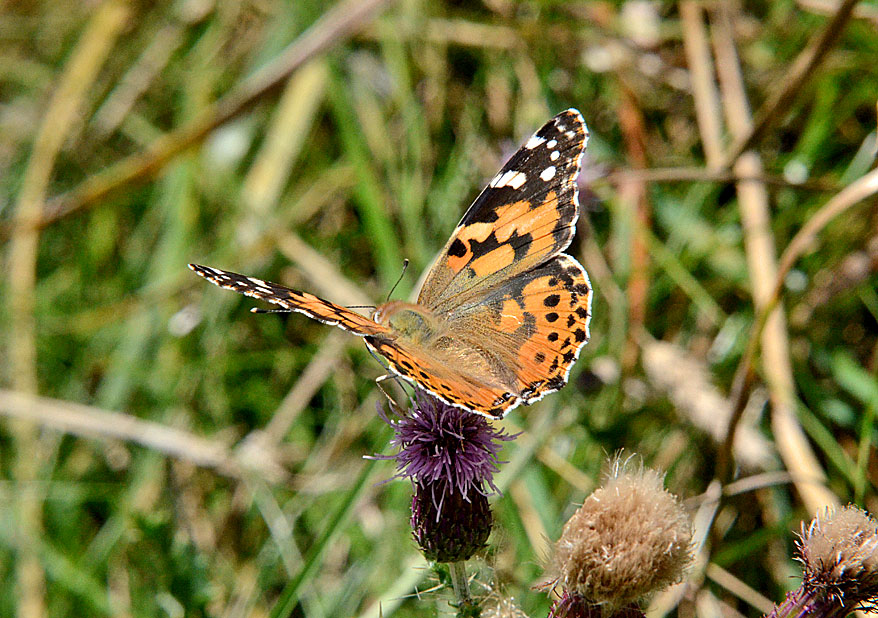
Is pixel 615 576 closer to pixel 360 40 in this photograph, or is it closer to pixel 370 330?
pixel 370 330

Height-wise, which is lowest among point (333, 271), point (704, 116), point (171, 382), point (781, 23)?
point (171, 382)

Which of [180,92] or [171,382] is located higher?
[180,92]

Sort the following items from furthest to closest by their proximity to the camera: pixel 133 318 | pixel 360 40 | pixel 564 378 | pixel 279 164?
1. pixel 360 40
2. pixel 279 164
3. pixel 133 318
4. pixel 564 378

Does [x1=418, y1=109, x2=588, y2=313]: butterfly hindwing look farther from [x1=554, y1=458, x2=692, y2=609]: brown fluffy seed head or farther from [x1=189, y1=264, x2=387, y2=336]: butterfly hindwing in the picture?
[x1=554, y1=458, x2=692, y2=609]: brown fluffy seed head

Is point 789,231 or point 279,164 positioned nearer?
point 789,231

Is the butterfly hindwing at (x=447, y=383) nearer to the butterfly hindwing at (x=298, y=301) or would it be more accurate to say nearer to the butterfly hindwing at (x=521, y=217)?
the butterfly hindwing at (x=298, y=301)

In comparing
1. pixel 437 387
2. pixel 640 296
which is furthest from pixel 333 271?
pixel 437 387

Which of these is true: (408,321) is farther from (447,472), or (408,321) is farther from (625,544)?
(625,544)
